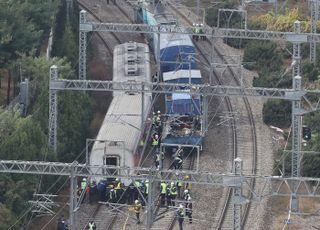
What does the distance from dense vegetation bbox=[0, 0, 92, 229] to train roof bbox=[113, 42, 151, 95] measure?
6.99ft

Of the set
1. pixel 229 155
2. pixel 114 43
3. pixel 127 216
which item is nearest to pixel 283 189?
pixel 229 155

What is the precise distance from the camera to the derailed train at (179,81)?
4125 cm

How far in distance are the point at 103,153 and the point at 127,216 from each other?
2508 millimetres

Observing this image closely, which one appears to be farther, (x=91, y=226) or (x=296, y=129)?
(x=296, y=129)

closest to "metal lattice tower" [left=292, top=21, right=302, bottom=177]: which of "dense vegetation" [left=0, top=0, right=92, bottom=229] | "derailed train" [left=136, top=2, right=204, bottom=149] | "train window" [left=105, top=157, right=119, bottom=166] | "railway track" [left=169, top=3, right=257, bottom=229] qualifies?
"railway track" [left=169, top=3, right=257, bottom=229]

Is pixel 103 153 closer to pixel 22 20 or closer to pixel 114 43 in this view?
pixel 22 20

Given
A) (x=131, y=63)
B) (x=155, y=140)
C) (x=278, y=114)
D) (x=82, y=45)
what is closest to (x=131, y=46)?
(x=131, y=63)

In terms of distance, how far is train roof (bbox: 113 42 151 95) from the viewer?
Answer: 44.8 metres

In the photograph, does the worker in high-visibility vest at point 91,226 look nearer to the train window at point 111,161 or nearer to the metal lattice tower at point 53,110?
the train window at point 111,161

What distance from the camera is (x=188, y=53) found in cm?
4766

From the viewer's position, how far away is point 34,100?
145 ft

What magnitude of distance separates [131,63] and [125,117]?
6620 millimetres

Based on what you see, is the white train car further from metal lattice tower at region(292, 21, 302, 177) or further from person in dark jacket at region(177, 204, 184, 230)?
metal lattice tower at region(292, 21, 302, 177)

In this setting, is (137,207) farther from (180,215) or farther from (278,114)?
(278,114)
